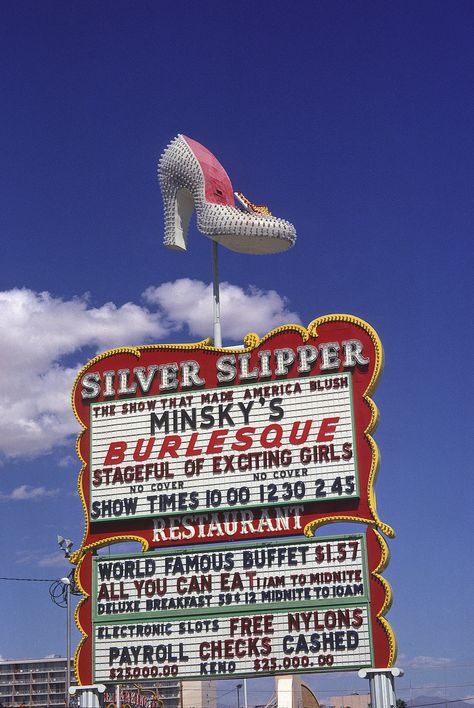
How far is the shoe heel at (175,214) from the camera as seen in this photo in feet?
91.3

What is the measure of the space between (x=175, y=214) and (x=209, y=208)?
4.39ft

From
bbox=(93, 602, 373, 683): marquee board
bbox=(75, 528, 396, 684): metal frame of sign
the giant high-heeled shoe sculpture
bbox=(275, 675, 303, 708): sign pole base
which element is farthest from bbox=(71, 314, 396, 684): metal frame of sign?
bbox=(275, 675, 303, 708): sign pole base

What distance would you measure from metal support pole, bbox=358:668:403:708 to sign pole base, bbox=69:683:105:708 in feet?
19.8

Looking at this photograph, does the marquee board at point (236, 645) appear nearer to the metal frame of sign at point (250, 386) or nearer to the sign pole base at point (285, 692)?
the metal frame of sign at point (250, 386)

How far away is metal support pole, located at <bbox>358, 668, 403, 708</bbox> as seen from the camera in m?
22.4

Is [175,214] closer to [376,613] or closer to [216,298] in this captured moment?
[216,298]

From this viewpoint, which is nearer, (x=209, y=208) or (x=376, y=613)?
(x=376, y=613)

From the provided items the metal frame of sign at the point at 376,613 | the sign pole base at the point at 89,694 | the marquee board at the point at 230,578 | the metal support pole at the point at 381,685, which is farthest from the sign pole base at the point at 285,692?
the metal support pole at the point at 381,685

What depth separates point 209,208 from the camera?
2694cm

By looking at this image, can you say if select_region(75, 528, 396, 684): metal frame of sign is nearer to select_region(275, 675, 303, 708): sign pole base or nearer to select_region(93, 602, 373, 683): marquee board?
select_region(93, 602, 373, 683): marquee board

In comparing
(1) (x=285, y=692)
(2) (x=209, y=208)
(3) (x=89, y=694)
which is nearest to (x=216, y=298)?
(2) (x=209, y=208)

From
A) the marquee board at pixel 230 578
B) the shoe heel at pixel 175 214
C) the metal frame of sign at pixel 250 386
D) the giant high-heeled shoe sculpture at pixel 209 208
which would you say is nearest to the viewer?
the marquee board at pixel 230 578

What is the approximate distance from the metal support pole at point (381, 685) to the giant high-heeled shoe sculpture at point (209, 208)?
413 inches

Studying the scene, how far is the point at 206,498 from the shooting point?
24.4 m
